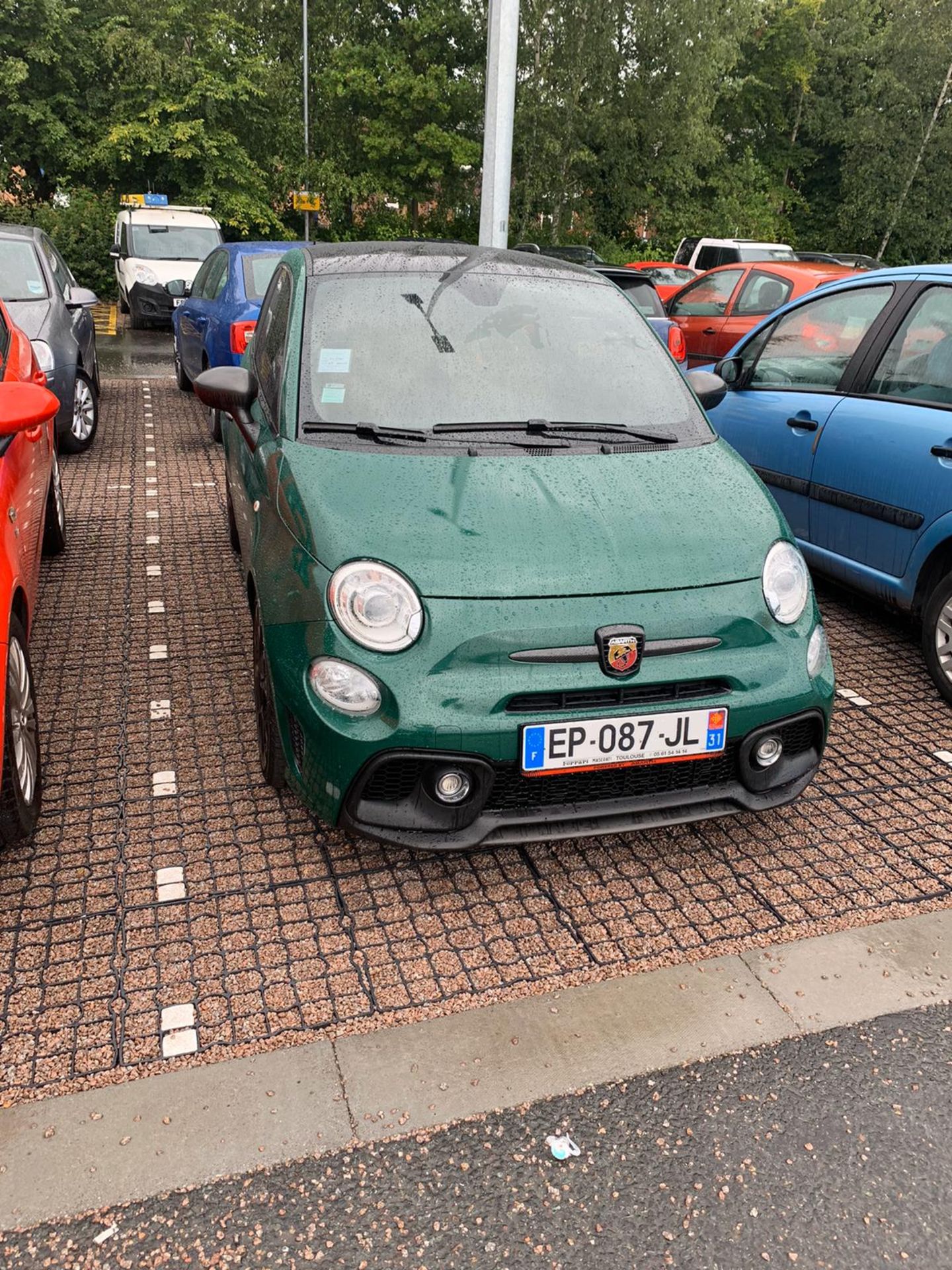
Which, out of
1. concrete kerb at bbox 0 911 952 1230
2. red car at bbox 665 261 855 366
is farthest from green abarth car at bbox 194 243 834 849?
red car at bbox 665 261 855 366

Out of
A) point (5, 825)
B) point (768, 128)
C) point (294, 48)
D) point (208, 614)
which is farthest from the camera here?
point (768, 128)

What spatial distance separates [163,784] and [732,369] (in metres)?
3.89

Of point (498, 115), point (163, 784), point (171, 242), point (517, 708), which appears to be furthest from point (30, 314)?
point (171, 242)

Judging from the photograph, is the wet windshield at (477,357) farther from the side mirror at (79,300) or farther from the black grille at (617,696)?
the side mirror at (79,300)

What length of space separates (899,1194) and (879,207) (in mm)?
35136

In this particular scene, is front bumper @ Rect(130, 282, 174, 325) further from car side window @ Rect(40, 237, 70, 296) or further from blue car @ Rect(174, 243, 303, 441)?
car side window @ Rect(40, 237, 70, 296)

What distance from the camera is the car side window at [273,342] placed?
364 cm

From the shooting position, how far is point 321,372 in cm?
351

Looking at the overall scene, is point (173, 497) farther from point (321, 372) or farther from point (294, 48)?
Answer: point (294, 48)

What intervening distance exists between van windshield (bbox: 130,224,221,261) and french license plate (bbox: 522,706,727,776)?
16.2 metres

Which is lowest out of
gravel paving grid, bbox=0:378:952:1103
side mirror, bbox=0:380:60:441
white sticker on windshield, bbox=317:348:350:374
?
gravel paving grid, bbox=0:378:952:1103

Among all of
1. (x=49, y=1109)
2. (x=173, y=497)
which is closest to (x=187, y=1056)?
(x=49, y=1109)

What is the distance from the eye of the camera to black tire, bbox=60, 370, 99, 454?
8.14m

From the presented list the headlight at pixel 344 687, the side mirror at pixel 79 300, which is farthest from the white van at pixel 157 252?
the headlight at pixel 344 687
